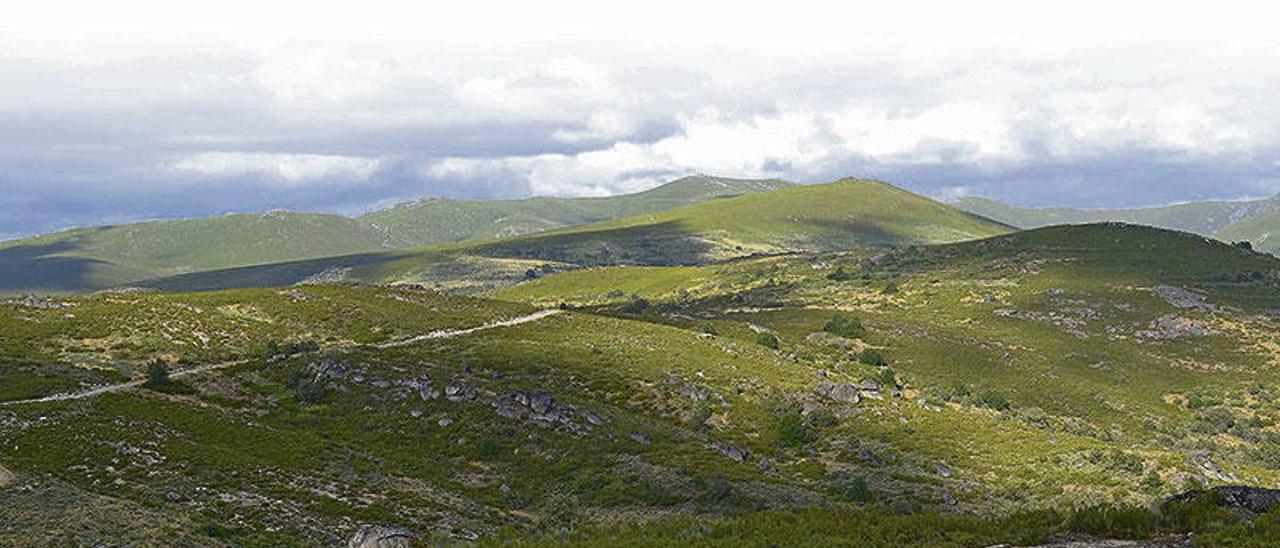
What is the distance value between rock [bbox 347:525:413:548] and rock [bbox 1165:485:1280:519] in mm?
26749

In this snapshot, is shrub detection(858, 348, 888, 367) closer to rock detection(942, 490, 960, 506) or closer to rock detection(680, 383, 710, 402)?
rock detection(680, 383, 710, 402)

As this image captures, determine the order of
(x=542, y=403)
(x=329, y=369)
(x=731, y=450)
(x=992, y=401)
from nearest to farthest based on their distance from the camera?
(x=731, y=450) < (x=542, y=403) < (x=329, y=369) < (x=992, y=401)

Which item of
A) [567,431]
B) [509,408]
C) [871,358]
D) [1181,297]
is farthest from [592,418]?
[1181,297]

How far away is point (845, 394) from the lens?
6600 centimetres

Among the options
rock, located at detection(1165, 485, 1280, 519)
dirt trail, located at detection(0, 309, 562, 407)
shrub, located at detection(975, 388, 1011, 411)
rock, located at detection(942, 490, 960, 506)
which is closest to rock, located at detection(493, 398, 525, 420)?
dirt trail, located at detection(0, 309, 562, 407)

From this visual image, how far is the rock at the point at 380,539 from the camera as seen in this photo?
29.6m

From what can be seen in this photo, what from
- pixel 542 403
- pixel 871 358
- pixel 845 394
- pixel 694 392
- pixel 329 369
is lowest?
pixel 871 358

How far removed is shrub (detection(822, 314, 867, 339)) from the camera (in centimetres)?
12169

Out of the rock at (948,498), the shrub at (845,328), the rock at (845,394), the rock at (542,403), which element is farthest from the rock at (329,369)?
the shrub at (845,328)

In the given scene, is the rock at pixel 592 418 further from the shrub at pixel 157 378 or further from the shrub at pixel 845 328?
the shrub at pixel 845 328

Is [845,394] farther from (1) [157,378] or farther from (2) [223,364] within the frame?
(2) [223,364]

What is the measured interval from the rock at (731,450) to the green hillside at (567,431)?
219 millimetres

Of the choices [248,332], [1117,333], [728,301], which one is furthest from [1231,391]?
[248,332]

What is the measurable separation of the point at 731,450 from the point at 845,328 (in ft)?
244
